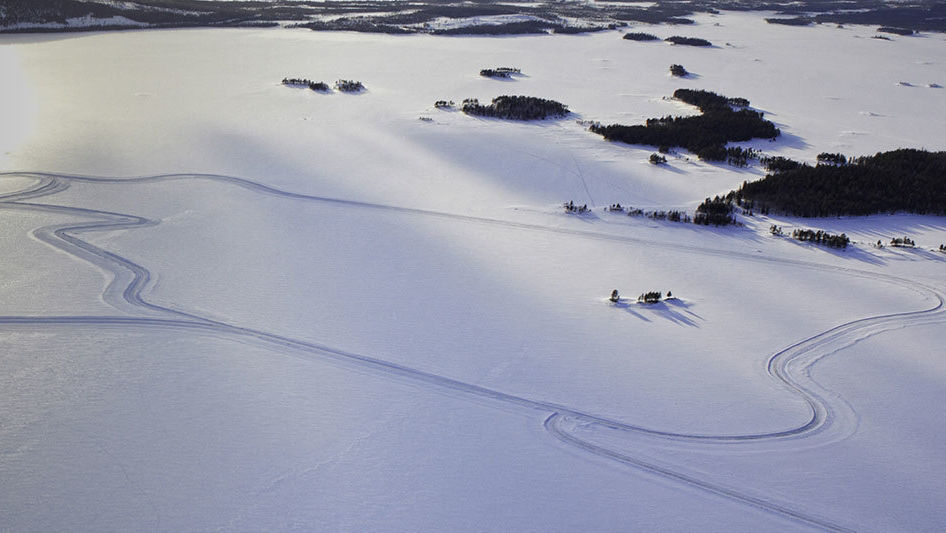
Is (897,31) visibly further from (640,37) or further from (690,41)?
(640,37)

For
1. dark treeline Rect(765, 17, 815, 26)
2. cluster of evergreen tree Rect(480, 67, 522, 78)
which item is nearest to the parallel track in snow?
cluster of evergreen tree Rect(480, 67, 522, 78)

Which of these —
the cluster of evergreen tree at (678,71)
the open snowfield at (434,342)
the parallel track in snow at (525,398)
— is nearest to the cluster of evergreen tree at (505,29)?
the cluster of evergreen tree at (678,71)

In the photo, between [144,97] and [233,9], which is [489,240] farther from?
[233,9]

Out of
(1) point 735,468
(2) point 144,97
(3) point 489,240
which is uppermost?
(2) point 144,97

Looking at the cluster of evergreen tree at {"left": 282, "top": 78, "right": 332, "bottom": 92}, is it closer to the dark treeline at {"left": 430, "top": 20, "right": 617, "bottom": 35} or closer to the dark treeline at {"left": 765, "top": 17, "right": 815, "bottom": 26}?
the dark treeline at {"left": 430, "top": 20, "right": 617, "bottom": 35}

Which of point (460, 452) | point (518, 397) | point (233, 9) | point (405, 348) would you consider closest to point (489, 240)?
point (405, 348)

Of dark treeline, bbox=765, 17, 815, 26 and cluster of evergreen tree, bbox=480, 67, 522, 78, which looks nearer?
cluster of evergreen tree, bbox=480, 67, 522, 78

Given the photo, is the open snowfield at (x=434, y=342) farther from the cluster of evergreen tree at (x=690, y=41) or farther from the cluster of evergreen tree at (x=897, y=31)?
the cluster of evergreen tree at (x=897, y=31)
